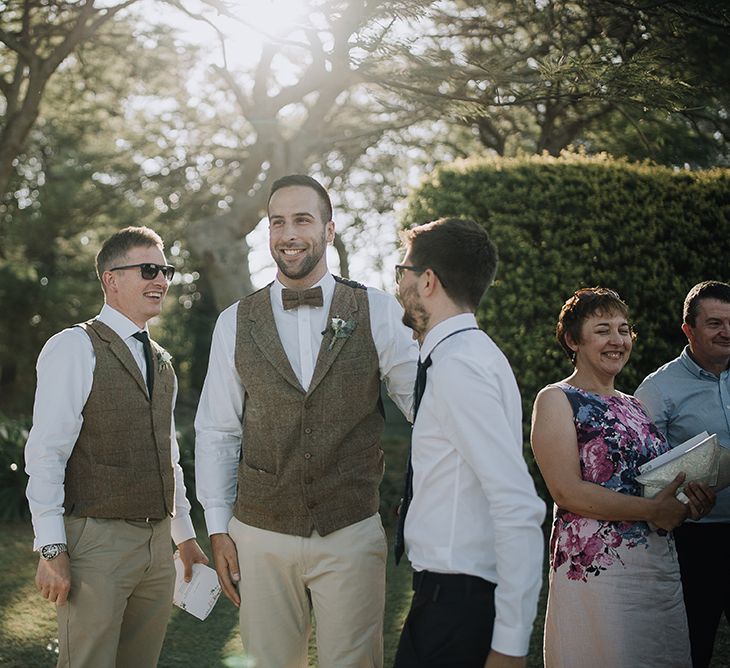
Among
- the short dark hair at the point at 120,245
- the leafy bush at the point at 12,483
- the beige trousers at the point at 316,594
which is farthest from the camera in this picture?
the leafy bush at the point at 12,483

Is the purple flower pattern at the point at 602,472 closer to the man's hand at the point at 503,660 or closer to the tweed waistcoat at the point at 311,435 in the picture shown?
the tweed waistcoat at the point at 311,435

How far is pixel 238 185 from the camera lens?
10.4 metres

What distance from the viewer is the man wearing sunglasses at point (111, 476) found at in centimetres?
317

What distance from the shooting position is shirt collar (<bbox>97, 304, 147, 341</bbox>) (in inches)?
139

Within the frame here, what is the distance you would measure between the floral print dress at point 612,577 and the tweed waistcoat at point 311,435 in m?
0.78

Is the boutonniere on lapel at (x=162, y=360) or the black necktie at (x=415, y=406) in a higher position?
the boutonniere on lapel at (x=162, y=360)

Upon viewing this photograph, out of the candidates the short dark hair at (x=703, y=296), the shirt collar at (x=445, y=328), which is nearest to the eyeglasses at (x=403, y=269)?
the shirt collar at (x=445, y=328)

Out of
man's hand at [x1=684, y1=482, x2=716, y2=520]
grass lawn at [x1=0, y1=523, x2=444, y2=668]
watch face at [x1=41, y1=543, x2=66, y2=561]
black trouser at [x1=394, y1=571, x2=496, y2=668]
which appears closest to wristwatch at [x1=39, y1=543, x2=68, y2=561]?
watch face at [x1=41, y1=543, x2=66, y2=561]

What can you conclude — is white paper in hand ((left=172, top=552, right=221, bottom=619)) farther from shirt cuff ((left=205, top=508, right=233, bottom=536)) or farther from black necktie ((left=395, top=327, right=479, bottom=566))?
black necktie ((left=395, top=327, right=479, bottom=566))

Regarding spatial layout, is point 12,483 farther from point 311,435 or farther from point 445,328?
point 445,328

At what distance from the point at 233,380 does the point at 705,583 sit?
2304 millimetres

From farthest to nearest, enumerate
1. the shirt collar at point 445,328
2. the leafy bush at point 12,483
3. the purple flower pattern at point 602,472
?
1. the leafy bush at point 12,483
2. the purple flower pattern at point 602,472
3. the shirt collar at point 445,328

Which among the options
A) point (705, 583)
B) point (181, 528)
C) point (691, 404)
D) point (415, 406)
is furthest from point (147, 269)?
point (705, 583)

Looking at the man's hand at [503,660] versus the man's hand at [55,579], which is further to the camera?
the man's hand at [55,579]
